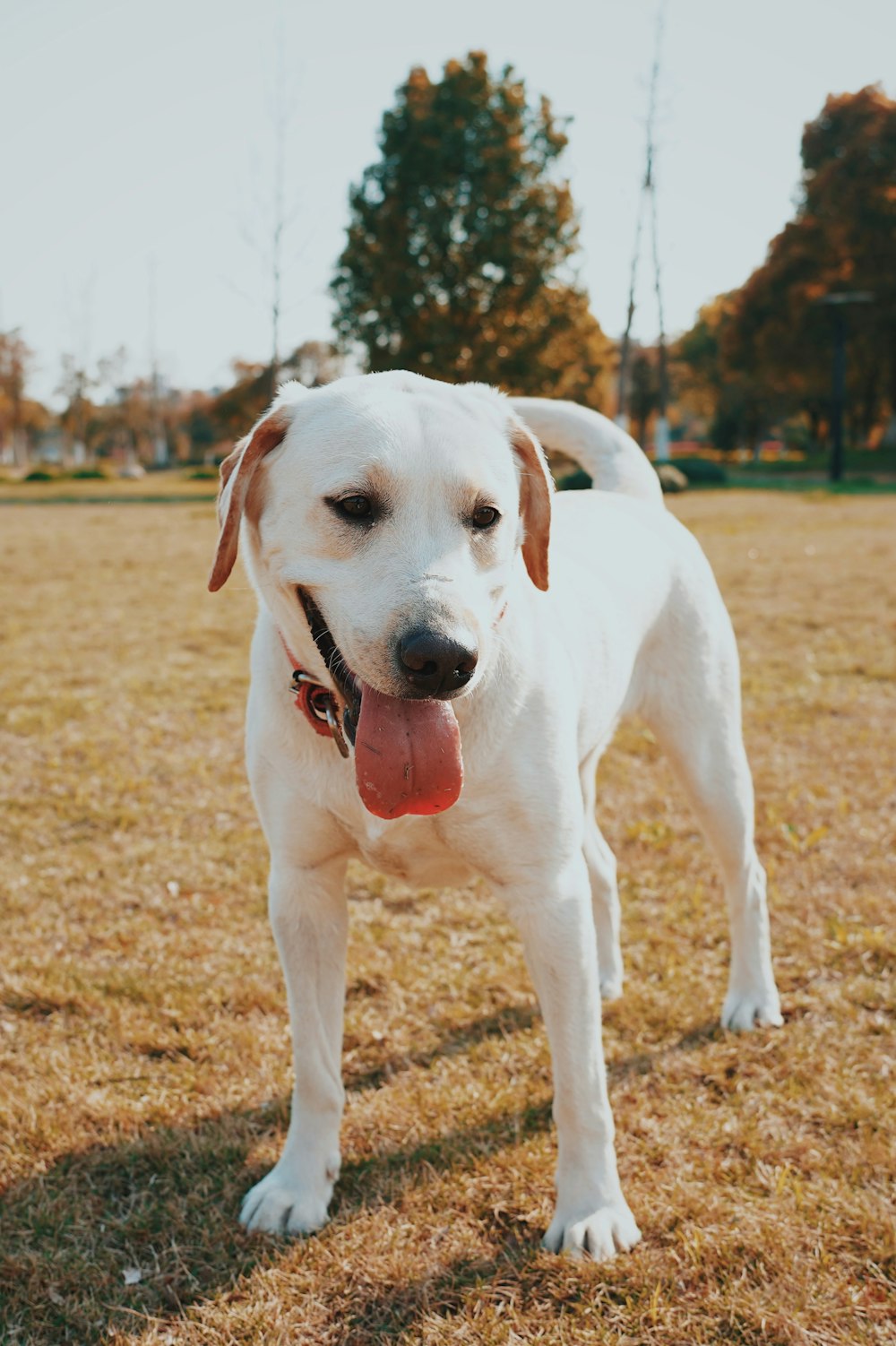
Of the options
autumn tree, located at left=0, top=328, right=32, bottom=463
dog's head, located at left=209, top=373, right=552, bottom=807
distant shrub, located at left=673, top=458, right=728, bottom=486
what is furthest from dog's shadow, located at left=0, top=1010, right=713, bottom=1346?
autumn tree, located at left=0, top=328, right=32, bottom=463

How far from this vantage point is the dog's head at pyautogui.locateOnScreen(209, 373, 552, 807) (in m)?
2.00

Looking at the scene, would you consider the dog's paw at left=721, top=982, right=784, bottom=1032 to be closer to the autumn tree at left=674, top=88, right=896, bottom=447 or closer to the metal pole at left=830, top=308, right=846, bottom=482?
the metal pole at left=830, top=308, right=846, bottom=482

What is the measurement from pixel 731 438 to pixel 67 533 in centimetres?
4763

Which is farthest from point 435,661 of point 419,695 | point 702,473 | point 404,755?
point 702,473

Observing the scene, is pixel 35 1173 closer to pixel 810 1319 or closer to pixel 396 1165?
pixel 396 1165

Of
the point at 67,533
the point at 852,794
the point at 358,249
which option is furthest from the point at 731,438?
the point at 852,794

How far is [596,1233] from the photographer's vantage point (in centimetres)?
239

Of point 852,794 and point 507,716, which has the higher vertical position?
point 507,716

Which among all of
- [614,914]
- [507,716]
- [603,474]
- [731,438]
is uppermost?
[731,438]

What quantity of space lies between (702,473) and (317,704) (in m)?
30.1

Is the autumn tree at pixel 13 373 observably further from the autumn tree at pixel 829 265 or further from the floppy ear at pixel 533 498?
the floppy ear at pixel 533 498

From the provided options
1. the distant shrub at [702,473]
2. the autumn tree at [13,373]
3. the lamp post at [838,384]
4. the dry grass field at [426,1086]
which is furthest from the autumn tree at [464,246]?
the dry grass field at [426,1086]

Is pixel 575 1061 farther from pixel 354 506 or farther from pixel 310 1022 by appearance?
pixel 354 506

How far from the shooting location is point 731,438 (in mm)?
59250
